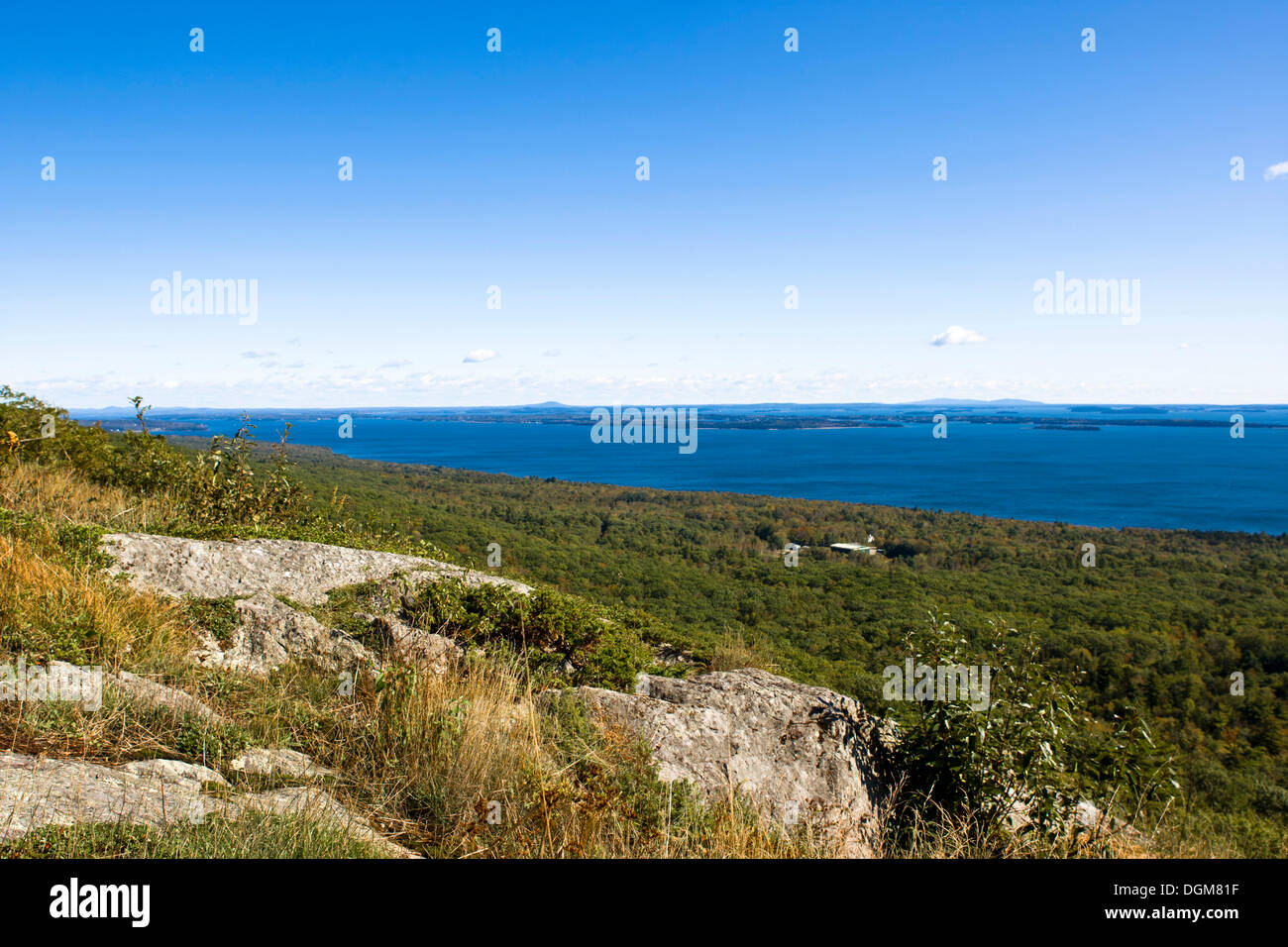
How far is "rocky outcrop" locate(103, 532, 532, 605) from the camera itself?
6.05 m

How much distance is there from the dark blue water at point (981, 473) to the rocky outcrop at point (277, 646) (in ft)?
325

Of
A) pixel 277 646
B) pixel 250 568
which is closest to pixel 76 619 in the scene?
pixel 277 646

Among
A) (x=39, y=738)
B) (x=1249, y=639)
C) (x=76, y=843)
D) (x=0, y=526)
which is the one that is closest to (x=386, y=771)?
(x=76, y=843)

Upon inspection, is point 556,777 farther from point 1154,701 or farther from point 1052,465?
point 1052,465

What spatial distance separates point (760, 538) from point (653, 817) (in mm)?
63752

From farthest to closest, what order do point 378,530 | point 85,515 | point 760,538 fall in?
point 760,538, point 378,530, point 85,515

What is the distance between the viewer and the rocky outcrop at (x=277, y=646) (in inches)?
186

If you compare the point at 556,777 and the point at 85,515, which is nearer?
the point at 556,777

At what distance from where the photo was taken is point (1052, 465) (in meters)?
143

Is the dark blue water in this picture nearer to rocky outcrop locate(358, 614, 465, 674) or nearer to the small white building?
the small white building

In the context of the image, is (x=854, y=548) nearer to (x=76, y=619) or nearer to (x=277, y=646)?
(x=277, y=646)

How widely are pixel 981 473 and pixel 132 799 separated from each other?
14865cm

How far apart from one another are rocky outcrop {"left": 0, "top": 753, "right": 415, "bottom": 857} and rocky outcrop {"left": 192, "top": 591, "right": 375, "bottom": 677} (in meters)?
1.66
